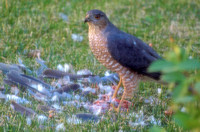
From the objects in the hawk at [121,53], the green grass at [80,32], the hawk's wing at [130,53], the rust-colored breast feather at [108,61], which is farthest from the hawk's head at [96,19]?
→ the green grass at [80,32]

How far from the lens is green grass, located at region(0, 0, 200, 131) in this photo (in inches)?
135

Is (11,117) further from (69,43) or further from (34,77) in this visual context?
(69,43)

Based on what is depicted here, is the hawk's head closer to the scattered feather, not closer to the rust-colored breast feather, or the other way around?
the rust-colored breast feather

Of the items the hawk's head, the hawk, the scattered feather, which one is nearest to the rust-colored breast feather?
the hawk

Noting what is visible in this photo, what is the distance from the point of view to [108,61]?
3707mm

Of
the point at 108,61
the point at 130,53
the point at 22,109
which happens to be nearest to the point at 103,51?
the point at 108,61

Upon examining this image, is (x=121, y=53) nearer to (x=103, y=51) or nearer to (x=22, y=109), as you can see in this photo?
(x=103, y=51)

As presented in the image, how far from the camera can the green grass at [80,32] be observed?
135 inches

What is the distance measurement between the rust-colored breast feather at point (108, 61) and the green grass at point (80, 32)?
11.0 inches

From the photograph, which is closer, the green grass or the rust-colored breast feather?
the green grass

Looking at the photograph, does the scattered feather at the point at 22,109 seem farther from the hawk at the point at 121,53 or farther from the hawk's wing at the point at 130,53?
the hawk's wing at the point at 130,53

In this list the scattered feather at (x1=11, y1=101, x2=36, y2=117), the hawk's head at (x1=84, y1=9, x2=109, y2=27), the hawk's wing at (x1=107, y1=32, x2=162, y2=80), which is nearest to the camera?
the scattered feather at (x1=11, y1=101, x2=36, y2=117)

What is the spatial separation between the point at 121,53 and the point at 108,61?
167 millimetres

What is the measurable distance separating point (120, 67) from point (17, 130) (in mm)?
1311
